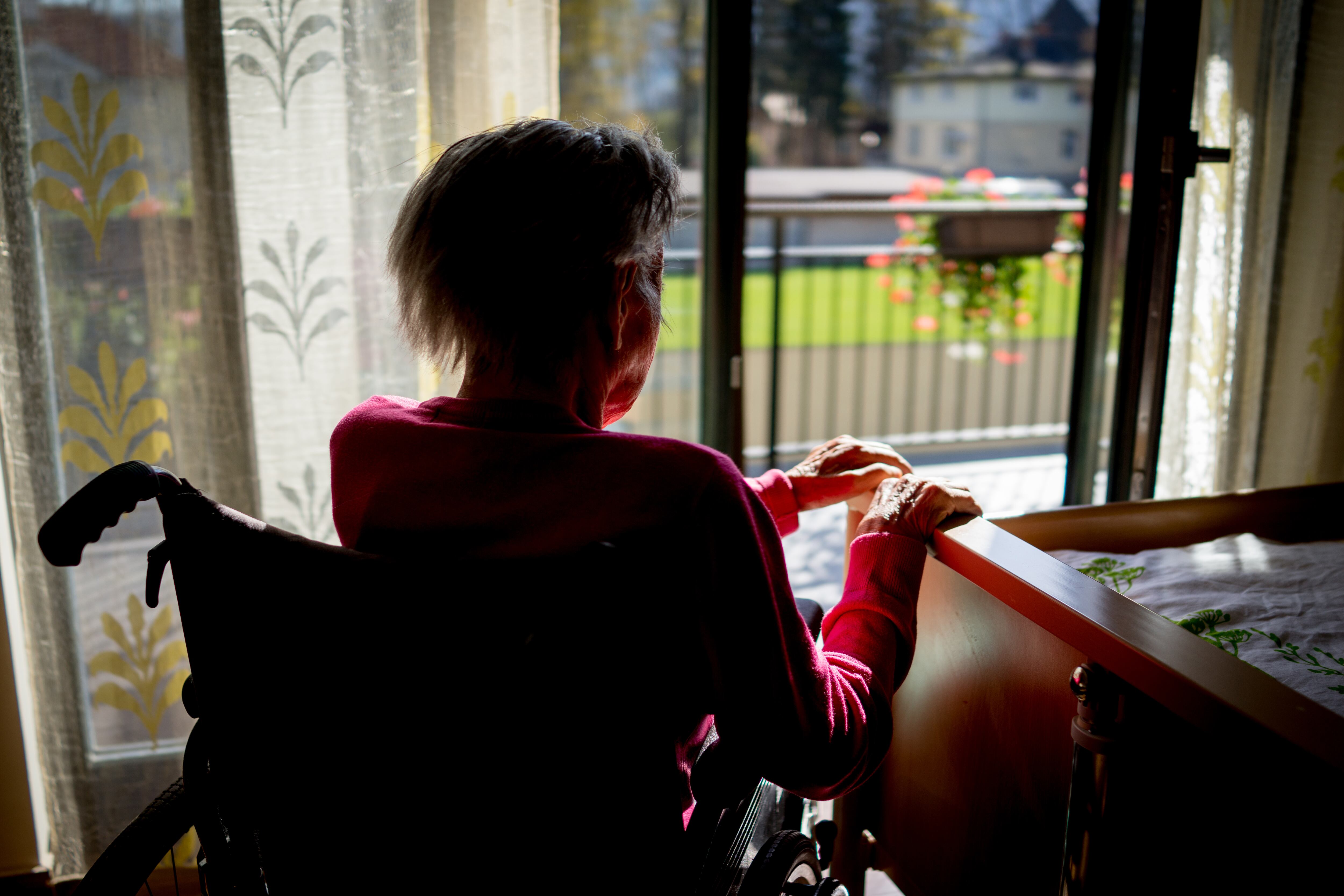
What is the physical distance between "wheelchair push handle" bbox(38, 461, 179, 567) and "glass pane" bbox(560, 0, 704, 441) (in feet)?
3.65

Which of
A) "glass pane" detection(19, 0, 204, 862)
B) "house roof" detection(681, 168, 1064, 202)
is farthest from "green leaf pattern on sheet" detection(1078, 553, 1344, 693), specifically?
"house roof" detection(681, 168, 1064, 202)

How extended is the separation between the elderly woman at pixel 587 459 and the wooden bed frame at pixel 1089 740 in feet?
0.54

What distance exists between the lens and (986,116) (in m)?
4.03

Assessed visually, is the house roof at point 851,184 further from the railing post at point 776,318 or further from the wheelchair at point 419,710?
the wheelchair at point 419,710

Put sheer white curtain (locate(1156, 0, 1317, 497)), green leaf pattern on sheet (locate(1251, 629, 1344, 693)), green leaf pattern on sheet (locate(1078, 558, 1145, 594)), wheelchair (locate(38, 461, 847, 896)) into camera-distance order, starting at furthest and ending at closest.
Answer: sheer white curtain (locate(1156, 0, 1317, 497))
green leaf pattern on sheet (locate(1078, 558, 1145, 594))
green leaf pattern on sheet (locate(1251, 629, 1344, 693))
wheelchair (locate(38, 461, 847, 896))

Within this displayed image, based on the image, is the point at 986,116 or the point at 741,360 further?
the point at 986,116

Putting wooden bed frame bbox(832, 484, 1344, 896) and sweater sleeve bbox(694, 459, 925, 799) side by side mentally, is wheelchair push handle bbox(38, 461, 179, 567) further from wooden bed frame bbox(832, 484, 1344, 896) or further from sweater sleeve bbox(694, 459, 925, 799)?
wooden bed frame bbox(832, 484, 1344, 896)

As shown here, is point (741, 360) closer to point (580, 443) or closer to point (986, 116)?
point (580, 443)

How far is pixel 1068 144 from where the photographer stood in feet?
13.7

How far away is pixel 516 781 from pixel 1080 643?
52cm

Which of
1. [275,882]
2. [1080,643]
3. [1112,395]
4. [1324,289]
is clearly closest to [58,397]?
[275,882]

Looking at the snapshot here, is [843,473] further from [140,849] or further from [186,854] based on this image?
[186,854]

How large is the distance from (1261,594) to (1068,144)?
11.3ft

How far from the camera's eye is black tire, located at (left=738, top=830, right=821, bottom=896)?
3.01 feet
